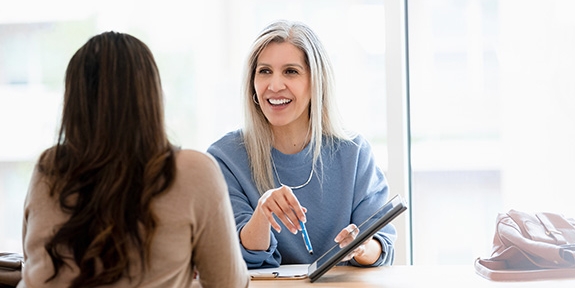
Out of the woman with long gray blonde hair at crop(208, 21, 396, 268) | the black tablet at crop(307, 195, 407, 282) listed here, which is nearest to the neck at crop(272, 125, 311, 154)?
the woman with long gray blonde hair at crop(208, 21, 396, 268)

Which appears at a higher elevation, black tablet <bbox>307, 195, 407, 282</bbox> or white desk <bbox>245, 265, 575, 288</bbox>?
black tablet <bbox>307, 195, 407, 282</bbox>

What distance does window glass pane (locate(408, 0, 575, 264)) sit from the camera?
290 centimetres

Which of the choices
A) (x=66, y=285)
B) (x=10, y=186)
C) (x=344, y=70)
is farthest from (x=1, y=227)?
(x=66, y=285)

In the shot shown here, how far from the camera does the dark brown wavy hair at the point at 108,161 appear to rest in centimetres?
134

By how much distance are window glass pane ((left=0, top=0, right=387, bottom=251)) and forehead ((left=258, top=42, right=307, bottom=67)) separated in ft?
2.25

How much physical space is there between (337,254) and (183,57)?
1.60m

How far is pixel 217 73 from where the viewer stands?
3.18m

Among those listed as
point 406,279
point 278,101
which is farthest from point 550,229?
point 278,101

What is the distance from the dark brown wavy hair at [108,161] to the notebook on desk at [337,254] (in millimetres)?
566

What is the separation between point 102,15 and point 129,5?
0.42ft

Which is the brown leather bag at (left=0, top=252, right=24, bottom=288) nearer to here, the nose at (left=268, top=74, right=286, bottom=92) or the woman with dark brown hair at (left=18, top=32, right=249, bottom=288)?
the woman with dark brown hair at (left=18, top=32, right=249, bottom=288)

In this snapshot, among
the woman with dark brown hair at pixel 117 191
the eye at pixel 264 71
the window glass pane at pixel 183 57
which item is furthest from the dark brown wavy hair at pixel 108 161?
the window glass pane at pixel 183 57

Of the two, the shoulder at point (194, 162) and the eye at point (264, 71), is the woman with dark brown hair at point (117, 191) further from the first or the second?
the eye at point (264, 71)

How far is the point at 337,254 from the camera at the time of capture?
184cm
